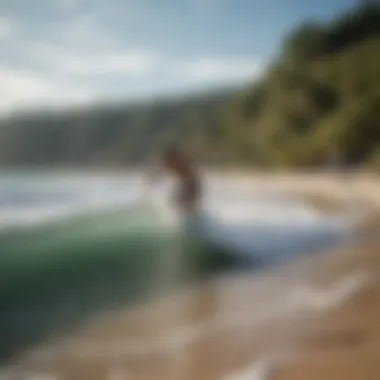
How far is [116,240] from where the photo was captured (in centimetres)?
125

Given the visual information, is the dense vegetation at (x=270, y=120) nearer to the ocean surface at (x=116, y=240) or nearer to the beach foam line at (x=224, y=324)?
the ocean surface at (x=116, y=240)

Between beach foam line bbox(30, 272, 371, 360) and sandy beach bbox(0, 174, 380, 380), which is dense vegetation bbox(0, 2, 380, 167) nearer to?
sandy beach bbox(0, 174, 380, 380)

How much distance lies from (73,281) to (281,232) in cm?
52

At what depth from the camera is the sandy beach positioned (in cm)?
108

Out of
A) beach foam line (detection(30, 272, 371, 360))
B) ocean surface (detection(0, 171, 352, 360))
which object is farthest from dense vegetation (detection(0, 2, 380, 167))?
beach foam line (detection(30, 272, 371, 360))

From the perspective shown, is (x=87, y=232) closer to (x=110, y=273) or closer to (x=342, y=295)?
(x=110, y=273)

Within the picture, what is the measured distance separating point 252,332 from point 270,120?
1.74 feet

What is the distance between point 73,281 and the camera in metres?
1.16

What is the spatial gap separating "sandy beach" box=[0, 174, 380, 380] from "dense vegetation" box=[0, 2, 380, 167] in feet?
0.40

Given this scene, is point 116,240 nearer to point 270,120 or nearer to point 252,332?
point 252,332

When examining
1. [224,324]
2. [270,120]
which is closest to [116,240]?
[224,324]

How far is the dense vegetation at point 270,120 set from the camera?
1247 millimetres

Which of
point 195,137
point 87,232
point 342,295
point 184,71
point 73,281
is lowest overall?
point 342,295

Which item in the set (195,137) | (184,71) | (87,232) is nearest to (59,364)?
(87,232)
